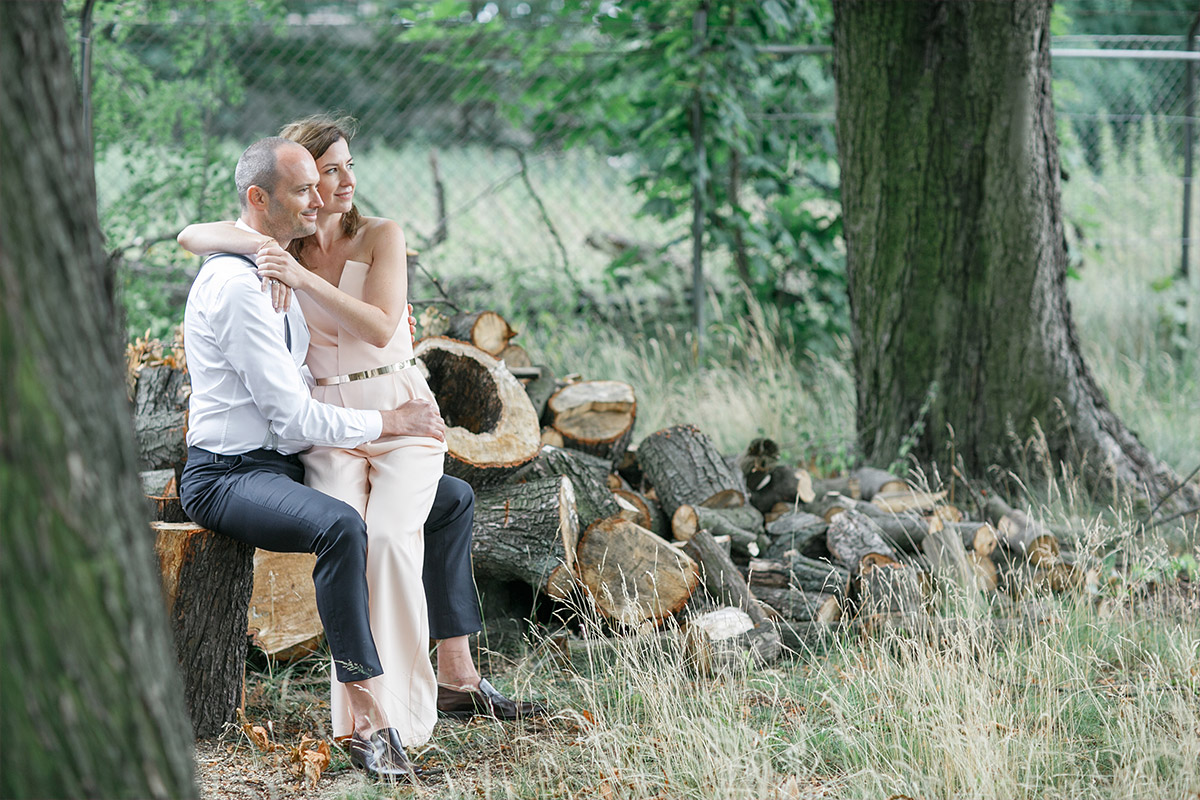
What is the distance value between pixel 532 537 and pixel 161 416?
158cm

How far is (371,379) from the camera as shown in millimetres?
2949

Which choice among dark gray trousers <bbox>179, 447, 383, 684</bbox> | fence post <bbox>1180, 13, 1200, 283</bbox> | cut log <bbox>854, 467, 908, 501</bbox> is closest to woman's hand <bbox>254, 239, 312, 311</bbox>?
dark gray trousers <bbox>179, 447, 383, 684</bbox>

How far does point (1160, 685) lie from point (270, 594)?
276 centimetres

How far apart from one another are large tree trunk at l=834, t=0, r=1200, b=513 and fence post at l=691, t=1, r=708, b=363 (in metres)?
1.81

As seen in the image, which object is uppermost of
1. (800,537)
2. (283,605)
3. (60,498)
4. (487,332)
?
(60,498)

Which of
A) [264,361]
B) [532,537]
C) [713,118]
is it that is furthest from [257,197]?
[713,118]

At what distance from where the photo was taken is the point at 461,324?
4598 mm

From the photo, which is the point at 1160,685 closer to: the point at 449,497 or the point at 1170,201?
the point at 449,497

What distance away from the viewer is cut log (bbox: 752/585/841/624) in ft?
11.6

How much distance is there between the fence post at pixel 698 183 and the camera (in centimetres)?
640

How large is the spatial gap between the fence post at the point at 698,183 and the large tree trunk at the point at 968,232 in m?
1.81

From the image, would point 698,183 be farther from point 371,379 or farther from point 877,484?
point 371,379

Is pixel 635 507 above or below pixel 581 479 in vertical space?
below

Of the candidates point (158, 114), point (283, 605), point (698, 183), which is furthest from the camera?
point (158, 114)
